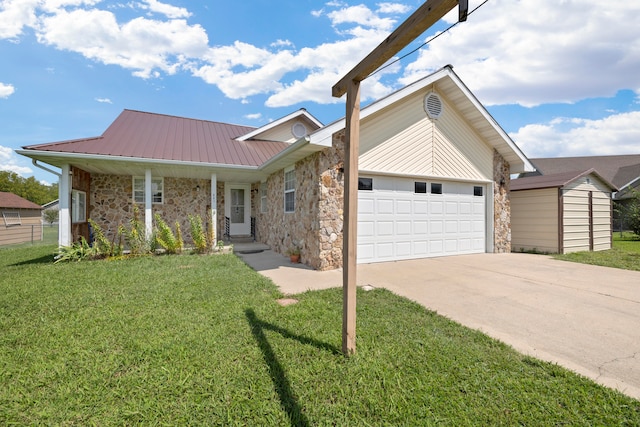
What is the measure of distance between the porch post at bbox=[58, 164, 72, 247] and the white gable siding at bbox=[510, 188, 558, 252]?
49.1ft

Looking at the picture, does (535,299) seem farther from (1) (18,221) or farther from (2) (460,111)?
(1) (18,221)

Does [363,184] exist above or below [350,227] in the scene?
above

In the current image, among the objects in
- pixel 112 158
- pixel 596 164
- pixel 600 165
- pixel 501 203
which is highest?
pixel 596 164

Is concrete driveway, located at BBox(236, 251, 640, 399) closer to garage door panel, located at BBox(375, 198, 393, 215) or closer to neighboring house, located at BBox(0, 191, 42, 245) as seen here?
garage door panel, located at BBox(375, 198, 393, 215)

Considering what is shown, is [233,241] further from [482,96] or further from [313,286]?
[482,96]

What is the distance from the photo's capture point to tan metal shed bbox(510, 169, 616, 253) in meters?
9.42

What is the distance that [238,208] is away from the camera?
12273 millimetres

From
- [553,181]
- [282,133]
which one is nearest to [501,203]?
[553,181]

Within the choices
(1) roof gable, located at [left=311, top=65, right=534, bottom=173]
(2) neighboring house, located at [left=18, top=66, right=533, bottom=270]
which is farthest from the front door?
(1) roof gable, located at [left=311, top=65, right=534, bottom=173]

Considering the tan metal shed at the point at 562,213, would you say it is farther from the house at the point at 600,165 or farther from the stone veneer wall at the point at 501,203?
the house at the point at 600,165

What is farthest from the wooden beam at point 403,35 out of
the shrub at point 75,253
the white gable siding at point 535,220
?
the white gable siding at point 535,220

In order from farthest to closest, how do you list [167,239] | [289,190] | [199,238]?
[199,238]
[167,239]
[289,190]

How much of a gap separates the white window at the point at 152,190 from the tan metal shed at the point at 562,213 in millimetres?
13820

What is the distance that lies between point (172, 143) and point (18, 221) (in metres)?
17.2
